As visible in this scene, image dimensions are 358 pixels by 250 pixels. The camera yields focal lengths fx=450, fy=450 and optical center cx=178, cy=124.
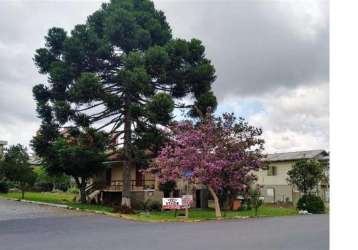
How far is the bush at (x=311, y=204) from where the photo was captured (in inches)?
1141

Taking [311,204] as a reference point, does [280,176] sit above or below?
above

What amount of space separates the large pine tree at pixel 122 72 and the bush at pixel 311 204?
8713 mm

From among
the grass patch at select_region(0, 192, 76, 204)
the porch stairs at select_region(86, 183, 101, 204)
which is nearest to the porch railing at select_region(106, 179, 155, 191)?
the porch stairs at select_region(86, 183, 101, 204)

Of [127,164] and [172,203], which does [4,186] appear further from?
[172,203]

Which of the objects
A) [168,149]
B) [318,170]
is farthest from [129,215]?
[318,170]

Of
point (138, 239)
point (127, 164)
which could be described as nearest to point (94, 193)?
point (127, 164)

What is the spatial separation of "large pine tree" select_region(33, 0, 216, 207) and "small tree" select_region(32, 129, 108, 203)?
0.66m

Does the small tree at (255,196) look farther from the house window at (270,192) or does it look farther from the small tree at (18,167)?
the small tree at (18,167)

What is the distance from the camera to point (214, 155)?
75.9 feet

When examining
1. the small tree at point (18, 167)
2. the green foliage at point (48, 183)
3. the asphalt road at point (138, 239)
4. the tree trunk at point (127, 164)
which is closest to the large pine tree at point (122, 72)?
the tree trunk at point (127, 164)

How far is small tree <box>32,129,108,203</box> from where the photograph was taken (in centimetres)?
2869

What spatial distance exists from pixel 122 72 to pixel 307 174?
1432 centimetres
